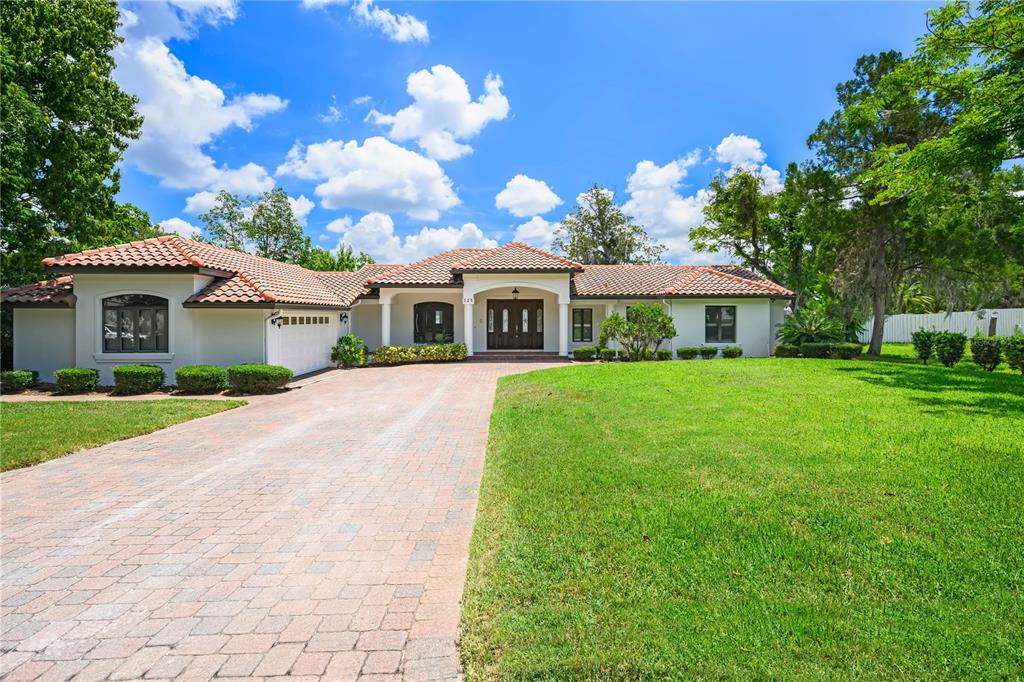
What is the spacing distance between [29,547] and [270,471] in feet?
7.77

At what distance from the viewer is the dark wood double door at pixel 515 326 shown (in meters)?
23.1

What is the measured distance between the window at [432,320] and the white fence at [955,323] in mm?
21022

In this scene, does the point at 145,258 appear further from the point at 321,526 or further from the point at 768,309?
the point at 768,309

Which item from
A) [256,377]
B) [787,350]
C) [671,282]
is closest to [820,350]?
[787,350]

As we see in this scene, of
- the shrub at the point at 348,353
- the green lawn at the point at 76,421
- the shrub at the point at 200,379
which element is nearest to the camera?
the green lawn at the point at 76,421

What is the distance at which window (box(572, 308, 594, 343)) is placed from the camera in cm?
2298

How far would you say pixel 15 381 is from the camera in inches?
540

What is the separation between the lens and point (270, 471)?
21.0 ft

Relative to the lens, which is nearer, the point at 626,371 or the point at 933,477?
the point at 933,477

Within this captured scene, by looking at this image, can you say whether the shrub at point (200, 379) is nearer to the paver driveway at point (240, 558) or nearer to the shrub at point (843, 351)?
the paver driveway at point (240, 558)

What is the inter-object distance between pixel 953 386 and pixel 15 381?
24.3 meters

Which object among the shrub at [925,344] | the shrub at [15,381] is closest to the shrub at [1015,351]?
the shrub at [925,344]

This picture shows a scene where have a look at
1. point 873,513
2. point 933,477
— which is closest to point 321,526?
point 873,513

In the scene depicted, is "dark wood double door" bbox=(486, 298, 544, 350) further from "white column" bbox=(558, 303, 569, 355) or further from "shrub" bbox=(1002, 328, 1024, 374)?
"shrub" bbox=(1002, 328, 1024, 374)
